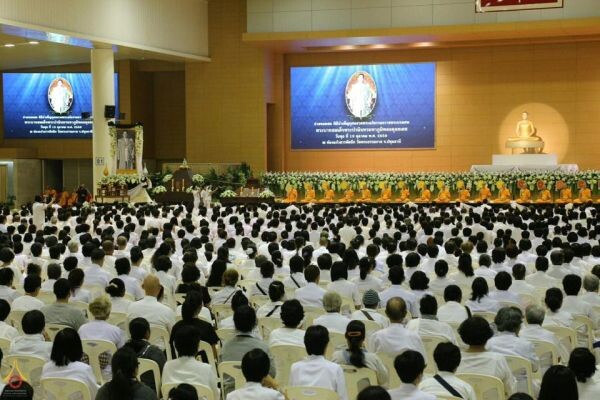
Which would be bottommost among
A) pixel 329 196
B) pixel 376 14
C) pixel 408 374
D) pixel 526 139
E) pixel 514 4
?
pixel 329 196

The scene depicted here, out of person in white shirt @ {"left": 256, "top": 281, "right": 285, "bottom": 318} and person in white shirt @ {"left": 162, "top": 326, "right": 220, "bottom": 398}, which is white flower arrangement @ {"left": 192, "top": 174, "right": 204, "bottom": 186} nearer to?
person in white shirt @ {"left": 256, "top": 281, "right": 285, "bottom": 318}

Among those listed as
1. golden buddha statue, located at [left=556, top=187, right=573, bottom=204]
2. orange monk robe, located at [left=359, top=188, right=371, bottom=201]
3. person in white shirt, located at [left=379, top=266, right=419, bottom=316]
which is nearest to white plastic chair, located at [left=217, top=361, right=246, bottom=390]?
person in white shirt, located at [left=379, top=266, right=419, bottom=316]

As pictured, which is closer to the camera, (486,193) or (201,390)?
(201,390)

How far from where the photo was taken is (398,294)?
8445 mm

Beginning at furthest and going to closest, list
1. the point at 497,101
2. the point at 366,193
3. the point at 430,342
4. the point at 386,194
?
the point at 497,101
the point at 366,193
the point at 386,194
the point at 430,342

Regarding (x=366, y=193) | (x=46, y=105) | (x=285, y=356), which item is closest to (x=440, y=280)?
(x=285, y=356)

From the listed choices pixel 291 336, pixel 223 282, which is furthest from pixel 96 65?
pixel 291 336

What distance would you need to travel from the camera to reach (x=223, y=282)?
9.15 metres

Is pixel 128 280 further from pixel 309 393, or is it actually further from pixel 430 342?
pixel 309 393

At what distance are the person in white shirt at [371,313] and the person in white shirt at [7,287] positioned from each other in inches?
150

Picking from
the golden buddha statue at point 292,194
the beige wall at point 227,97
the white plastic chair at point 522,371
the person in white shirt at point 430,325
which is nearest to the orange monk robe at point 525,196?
the golden buddha statue at point 292,194

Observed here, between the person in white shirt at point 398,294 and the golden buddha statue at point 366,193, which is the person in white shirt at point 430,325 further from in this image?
the golden buddha statue at point 366,193

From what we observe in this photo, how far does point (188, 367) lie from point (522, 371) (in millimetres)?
2408

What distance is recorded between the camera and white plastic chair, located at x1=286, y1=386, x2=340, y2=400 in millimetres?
5094
